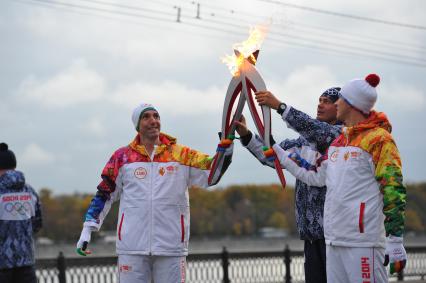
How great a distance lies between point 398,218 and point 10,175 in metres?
3.76

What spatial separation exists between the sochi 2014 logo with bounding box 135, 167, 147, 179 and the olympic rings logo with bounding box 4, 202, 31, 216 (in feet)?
6.25

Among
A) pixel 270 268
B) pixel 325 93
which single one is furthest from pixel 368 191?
pixel 270 268

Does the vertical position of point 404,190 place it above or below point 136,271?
above

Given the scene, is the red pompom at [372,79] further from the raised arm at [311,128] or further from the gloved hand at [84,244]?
the gloved hand at [84,244]

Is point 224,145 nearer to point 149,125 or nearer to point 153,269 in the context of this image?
point 149,125

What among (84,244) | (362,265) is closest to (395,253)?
(362,265)

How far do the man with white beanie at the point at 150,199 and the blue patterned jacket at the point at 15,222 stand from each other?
1.53 meters

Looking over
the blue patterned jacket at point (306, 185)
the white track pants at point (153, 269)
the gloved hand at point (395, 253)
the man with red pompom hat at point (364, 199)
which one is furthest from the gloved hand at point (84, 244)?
the gloved hand at point (395, 253)

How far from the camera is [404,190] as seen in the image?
446 cm

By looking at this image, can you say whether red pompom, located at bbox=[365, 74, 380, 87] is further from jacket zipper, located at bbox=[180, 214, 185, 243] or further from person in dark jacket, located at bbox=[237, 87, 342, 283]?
jacket zipper, located at bbox=[180, 214, 185, 243]

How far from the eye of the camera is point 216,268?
463 inches

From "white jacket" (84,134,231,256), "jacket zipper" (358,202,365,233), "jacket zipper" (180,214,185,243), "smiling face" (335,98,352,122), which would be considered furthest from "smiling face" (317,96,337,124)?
"jacket zipper" (180,214,185,243)

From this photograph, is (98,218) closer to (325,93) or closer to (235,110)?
(235,110)

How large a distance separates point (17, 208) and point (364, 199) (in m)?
3.50
